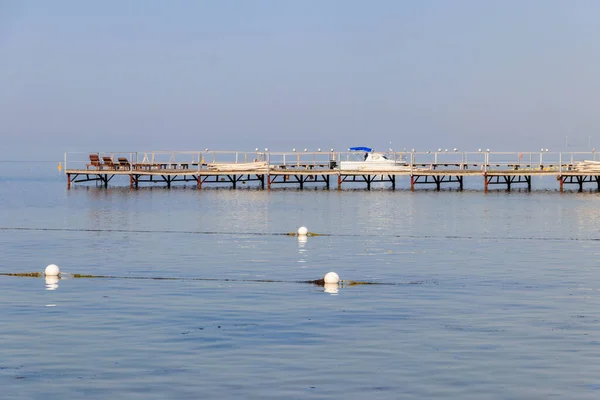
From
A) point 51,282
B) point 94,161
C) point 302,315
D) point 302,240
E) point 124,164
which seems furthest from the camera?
point 124,164

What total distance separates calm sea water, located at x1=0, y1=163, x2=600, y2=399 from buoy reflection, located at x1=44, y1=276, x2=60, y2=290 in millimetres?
89

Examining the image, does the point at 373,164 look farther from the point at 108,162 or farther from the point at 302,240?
the point at 302,240

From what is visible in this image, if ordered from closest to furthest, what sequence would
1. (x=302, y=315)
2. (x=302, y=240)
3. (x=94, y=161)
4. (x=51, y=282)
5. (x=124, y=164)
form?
(x=302, y=315), (x=51, y=282), (x=302, y=240), (x=94, y=161), (x=124, y=164)

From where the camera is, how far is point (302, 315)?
63.4 ft

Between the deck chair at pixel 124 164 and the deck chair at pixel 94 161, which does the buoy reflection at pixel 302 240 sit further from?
the deck chair at pixel 124 164

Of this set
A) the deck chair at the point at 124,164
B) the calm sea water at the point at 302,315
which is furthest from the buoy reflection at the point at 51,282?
the deck chair at the point at 124,164

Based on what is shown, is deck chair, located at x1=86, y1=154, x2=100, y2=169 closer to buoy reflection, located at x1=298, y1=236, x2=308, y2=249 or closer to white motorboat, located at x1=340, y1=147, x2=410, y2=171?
white motorboat, located at x1=340, y1=147, x2=410, y2=171

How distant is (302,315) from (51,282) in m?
7.46

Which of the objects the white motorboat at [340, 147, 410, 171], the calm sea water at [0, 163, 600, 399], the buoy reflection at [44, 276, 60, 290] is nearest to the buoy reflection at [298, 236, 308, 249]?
the calm sea water at [0, 163, 600, 399]

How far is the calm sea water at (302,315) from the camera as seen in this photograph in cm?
1409

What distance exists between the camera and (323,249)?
3378 cm

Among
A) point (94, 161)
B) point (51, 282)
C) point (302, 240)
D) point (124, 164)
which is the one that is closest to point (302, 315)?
point (51, 282)

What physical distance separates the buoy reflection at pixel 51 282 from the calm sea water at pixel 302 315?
0.29 ft

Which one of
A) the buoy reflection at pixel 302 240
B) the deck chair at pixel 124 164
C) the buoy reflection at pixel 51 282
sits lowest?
the buoy reflection at pixel 302 240
